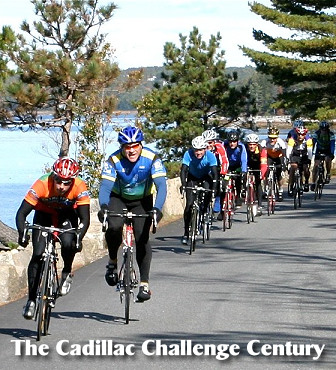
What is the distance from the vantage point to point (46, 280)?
32.8 ft

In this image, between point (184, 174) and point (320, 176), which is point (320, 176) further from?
point (184, 174)

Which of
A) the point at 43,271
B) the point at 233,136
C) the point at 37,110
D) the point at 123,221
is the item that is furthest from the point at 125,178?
the point at 37,110

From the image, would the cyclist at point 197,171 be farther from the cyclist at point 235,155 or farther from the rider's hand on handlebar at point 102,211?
the rider's hand on handlebar at point 102,211

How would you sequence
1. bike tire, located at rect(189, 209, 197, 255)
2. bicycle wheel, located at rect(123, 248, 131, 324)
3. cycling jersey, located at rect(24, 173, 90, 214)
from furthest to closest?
bike tire, located at rect(189, 209, 197, 255), bicycle wheel, located at rect(123, 248, 131, 324), cycling jersey, located at rect(24, 173, 90, 214)

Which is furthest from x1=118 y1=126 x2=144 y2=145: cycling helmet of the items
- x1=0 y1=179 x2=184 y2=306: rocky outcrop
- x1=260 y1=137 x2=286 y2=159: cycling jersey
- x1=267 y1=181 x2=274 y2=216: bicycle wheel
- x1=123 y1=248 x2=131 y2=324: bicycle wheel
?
x1=260 y1=137 x2=286 y2=159: cycling jersey

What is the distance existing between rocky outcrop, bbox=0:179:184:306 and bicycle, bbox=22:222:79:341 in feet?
7.65

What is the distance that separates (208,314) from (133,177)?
171 cm

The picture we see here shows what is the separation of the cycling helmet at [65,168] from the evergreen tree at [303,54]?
30.2m

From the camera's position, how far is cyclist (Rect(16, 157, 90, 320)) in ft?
32.7

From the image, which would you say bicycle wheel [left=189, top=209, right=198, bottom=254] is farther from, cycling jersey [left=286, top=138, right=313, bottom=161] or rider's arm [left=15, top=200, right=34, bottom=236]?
cycling jersey [left=286, top=138, right=313, bottom=161]

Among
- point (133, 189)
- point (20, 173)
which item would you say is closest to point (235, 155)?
point (133, 189)

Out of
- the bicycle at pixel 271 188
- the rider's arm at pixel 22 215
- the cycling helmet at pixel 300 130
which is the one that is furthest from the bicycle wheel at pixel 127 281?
the cycling helmet at pixel 300 130

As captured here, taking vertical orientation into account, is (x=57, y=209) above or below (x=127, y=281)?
above

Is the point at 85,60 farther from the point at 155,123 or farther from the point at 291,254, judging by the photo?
the point at 291,254
